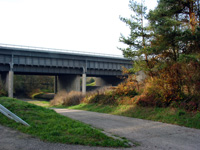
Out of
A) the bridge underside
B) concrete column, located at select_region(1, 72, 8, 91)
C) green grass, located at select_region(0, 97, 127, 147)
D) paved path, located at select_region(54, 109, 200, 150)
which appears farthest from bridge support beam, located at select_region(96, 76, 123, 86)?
green grass, located at select_region(0, 97, 127, 147)

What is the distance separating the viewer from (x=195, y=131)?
938cm

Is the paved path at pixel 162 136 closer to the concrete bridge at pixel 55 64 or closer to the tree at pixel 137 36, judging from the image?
the tree at pixel 137 36

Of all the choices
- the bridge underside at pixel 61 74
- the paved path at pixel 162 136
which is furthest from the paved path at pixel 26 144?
the bridge underside at pixel 61 74

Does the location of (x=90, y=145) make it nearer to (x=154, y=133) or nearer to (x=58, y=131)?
(x=58, y=131)

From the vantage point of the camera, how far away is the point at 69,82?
53.8m

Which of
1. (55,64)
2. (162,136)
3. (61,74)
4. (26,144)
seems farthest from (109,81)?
(26,144)

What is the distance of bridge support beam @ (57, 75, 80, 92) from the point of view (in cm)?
5166

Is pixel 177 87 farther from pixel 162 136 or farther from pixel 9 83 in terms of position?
pixel 9 83

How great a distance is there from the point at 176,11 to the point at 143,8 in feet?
10.5

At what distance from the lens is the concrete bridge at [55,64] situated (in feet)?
135

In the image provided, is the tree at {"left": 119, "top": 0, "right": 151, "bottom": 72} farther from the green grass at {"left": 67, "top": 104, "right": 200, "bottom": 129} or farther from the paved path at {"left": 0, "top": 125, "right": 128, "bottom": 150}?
the paved path at {"left": 0, "top": 125, "right": 128, "bottom": 150}

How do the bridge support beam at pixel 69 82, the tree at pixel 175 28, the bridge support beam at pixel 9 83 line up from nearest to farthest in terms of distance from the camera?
the tree at pixel 175 28, the bridge support beam at pixel 9 83, the bridge support beam at pixel 69 82

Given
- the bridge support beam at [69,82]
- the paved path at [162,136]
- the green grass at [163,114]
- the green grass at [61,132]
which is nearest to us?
the green grass at [61,132]

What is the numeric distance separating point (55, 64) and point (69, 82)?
9.56 metres
